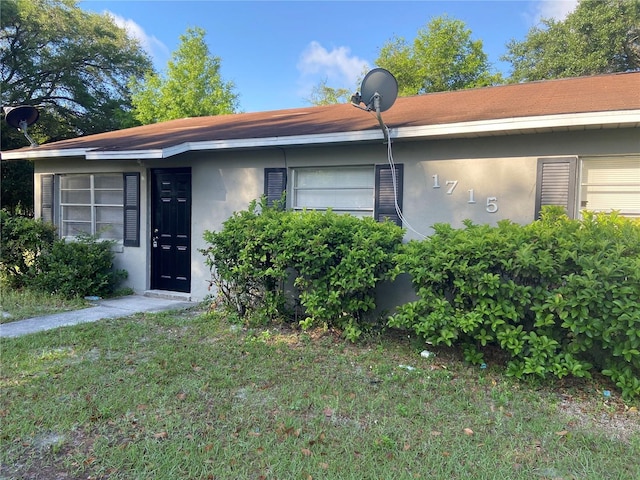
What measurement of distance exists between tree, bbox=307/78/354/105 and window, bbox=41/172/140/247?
62.1ft

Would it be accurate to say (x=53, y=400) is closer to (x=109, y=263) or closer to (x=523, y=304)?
(x=523, y=304)

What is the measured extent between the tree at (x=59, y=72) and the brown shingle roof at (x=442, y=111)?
40.0 feet

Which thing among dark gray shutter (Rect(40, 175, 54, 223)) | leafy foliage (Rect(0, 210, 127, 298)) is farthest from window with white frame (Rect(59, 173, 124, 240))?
leafy foliage (Rect(0, 210, 127, 298))

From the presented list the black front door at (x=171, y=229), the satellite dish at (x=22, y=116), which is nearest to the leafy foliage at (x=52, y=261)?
the black front door at (x=171, y=229)

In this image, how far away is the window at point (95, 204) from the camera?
25.9 ft

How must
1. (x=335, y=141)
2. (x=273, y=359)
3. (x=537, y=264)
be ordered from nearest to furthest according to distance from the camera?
1. (x=537, y=264)
2. (x=273, y=359)
3. (x=335, y=141)

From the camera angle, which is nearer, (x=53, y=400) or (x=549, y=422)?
(x=549, y=422)

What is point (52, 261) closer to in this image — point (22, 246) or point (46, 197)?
point (22, 246)

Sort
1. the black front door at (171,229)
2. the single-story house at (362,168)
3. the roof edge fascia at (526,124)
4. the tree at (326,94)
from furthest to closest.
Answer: the tree at (326,94), the black front door at (171,229), the single-story house at (362,168), the roof edge fascia at (526,124)

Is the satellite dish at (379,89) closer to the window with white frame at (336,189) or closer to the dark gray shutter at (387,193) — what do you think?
the dark gray shutter at (387,193)

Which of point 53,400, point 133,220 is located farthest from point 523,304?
point 133,220

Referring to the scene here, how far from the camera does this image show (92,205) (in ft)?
27.4

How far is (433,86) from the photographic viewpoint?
23078 millimetres

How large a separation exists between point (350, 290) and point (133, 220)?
15.6 feet
